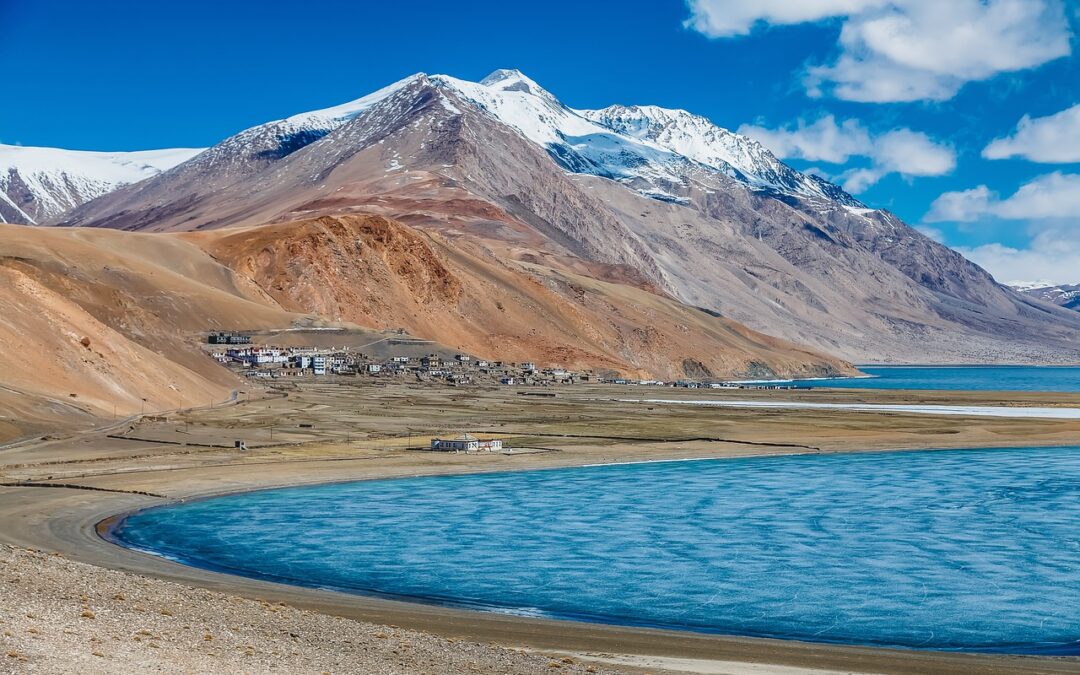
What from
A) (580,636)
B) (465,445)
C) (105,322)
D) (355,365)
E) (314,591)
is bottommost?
(580,636)

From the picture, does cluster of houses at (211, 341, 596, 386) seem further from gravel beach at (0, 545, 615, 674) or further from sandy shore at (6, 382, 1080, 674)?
gravel beach at (0, 545, 615, 674)

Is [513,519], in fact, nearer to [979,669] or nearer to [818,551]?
[818,551]

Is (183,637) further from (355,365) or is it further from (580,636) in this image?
(355,365)

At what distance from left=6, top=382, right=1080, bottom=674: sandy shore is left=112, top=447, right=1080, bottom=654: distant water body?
208 centimetres

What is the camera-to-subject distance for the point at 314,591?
37500 mm

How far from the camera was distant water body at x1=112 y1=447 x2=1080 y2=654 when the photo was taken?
1401 inches

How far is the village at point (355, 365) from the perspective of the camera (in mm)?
155000

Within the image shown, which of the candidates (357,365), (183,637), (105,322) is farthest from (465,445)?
(357,365)

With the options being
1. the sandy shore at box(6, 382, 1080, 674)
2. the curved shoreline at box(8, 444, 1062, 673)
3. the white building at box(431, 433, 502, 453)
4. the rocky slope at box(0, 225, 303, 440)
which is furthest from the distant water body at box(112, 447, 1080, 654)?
the rocky slope at box(0, 225, 303, 440)

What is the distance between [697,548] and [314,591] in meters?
17.1

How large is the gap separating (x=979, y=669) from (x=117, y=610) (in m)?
21.0

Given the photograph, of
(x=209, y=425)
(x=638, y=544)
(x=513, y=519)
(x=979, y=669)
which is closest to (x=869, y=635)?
(x=979, y=669)

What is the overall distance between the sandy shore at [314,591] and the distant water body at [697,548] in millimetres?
2080

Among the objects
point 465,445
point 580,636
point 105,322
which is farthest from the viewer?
point 105,322
